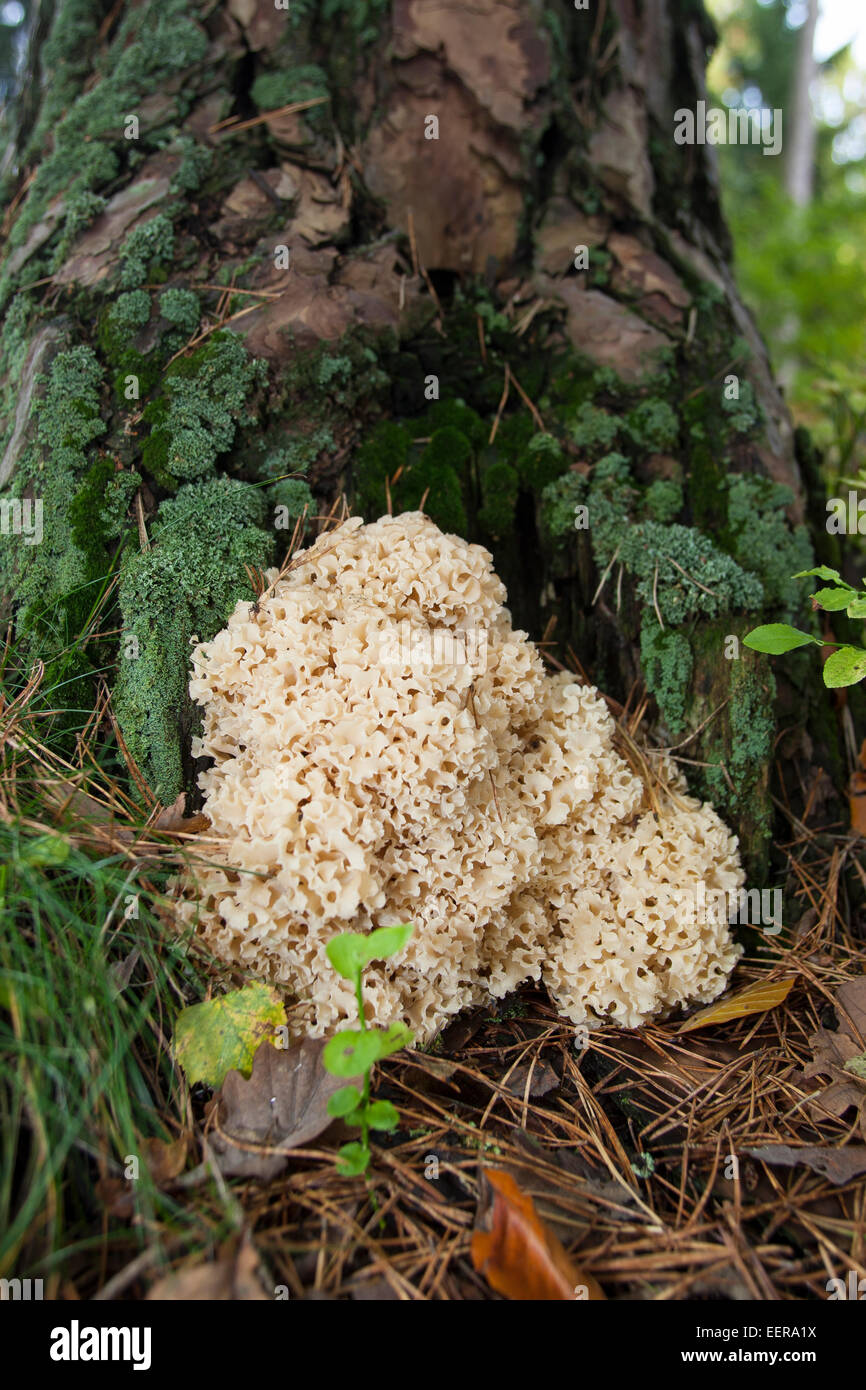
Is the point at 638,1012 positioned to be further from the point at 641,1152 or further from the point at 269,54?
the point at 269,54

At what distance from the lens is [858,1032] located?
3020mm

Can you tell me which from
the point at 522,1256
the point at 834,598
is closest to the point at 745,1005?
the point at 522,1256

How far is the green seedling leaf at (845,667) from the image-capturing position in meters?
3.02

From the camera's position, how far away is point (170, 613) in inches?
131

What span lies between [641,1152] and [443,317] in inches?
146

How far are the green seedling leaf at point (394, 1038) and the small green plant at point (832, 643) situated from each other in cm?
182

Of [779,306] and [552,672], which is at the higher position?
[779,306]

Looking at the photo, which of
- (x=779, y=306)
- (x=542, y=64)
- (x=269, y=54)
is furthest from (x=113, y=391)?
(x=779, y=306)

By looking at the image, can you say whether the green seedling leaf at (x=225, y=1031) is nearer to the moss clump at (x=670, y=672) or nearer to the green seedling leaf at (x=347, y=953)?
the green seedling leaf at (x=347, y=953)

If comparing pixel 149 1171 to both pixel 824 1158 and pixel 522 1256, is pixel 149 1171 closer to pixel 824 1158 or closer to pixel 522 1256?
pixel 522 1256

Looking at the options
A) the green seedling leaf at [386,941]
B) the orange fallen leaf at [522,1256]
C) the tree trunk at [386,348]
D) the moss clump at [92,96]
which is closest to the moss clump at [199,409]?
the tree trunk at [386,348]

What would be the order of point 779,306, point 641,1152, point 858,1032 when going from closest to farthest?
point 641,1152 → point 858,1032 → point 779,306

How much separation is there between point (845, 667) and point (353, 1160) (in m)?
2.27
